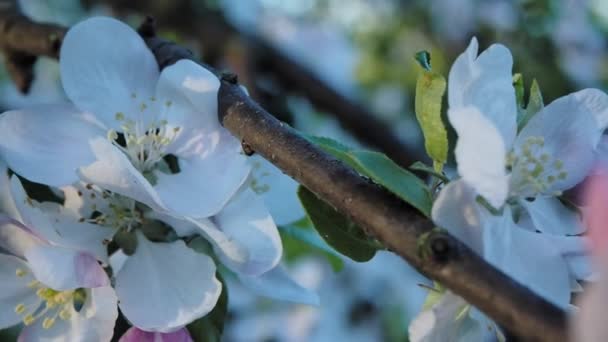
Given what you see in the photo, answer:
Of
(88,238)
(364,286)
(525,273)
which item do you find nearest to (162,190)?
(88,238)

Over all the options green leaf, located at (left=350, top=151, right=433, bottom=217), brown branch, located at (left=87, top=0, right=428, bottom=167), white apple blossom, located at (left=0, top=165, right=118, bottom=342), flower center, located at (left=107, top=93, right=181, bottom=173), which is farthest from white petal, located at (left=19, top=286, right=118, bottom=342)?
brown branch, located at (left=87, top=0, right=428, bottom=167)

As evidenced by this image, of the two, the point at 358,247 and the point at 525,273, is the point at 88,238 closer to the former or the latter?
the point at 358,247

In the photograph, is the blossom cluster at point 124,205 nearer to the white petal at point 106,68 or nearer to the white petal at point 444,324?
the white petal at point 106,68

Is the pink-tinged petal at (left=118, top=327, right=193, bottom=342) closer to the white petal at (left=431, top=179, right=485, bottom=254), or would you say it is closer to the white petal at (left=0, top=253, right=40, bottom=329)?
the white petal at (left=0, top=253, right=40, bottom=329)

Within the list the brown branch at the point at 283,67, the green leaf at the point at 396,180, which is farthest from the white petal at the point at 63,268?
the brown branch at the point at 283,67

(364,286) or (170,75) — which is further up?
(170,75)
